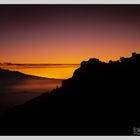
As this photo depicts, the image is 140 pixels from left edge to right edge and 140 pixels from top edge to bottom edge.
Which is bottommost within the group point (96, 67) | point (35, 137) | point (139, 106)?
point (35, 137)

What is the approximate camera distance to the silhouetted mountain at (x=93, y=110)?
500 centimetres

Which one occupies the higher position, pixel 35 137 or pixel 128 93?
pixel 128 93

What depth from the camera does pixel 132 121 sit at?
197 inches

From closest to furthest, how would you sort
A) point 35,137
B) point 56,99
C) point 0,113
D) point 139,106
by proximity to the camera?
point 35,137, point 139,106, point 0,113, point 56,99

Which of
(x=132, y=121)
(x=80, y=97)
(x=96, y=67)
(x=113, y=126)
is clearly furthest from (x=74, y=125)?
(x=96, y=67)

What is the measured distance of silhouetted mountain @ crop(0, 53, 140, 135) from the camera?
5000 mm

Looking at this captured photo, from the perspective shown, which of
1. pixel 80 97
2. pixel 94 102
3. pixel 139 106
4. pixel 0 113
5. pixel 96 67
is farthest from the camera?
pixel 96 67

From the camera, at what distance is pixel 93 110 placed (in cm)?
600

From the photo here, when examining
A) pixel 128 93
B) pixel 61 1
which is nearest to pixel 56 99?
pixel 128 93

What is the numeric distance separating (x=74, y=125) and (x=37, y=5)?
2.49m

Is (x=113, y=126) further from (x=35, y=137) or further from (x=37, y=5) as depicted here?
(x=37, y=5)

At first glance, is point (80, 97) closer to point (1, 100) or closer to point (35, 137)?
point (1, 100)

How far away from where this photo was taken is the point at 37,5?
504 cm

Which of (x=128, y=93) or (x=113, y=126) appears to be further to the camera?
(x=128, y=93)
